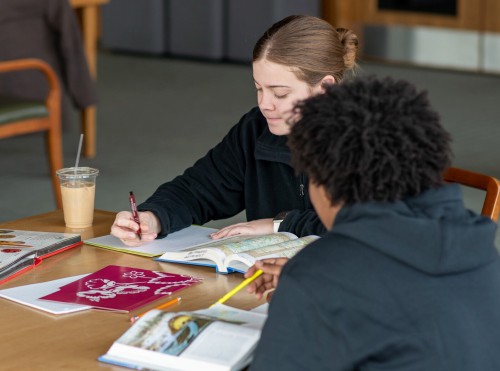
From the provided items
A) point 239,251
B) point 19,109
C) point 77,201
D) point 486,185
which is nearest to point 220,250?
point 239,251

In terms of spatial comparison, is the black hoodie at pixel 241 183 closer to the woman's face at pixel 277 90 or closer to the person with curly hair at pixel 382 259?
the woman's face at pixel 277 90

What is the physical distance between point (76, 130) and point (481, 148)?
2.41 metres

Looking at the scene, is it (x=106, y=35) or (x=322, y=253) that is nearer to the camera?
(x=322, y=253)

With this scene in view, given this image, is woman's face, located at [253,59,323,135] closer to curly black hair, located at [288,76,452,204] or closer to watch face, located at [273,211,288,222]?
watch face, located at [273,211,288,222]

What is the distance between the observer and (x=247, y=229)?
2111 millimetres

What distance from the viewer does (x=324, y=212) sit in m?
1.37

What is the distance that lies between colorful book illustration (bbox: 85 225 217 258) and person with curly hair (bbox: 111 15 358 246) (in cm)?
2

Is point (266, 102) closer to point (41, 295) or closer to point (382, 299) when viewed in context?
point (41, 295)

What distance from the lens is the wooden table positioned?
4.83 feet

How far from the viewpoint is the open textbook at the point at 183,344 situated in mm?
1386

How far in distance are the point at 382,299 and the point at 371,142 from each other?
0.20 m

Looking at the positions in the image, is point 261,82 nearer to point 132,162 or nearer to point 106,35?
point 132,162

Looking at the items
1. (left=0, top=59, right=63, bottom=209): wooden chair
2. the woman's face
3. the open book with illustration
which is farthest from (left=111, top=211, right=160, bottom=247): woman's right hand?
(left=0, top=59, right=63, bottom=209): wooden chair

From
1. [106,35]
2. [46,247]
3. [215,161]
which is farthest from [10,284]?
[106,35]
